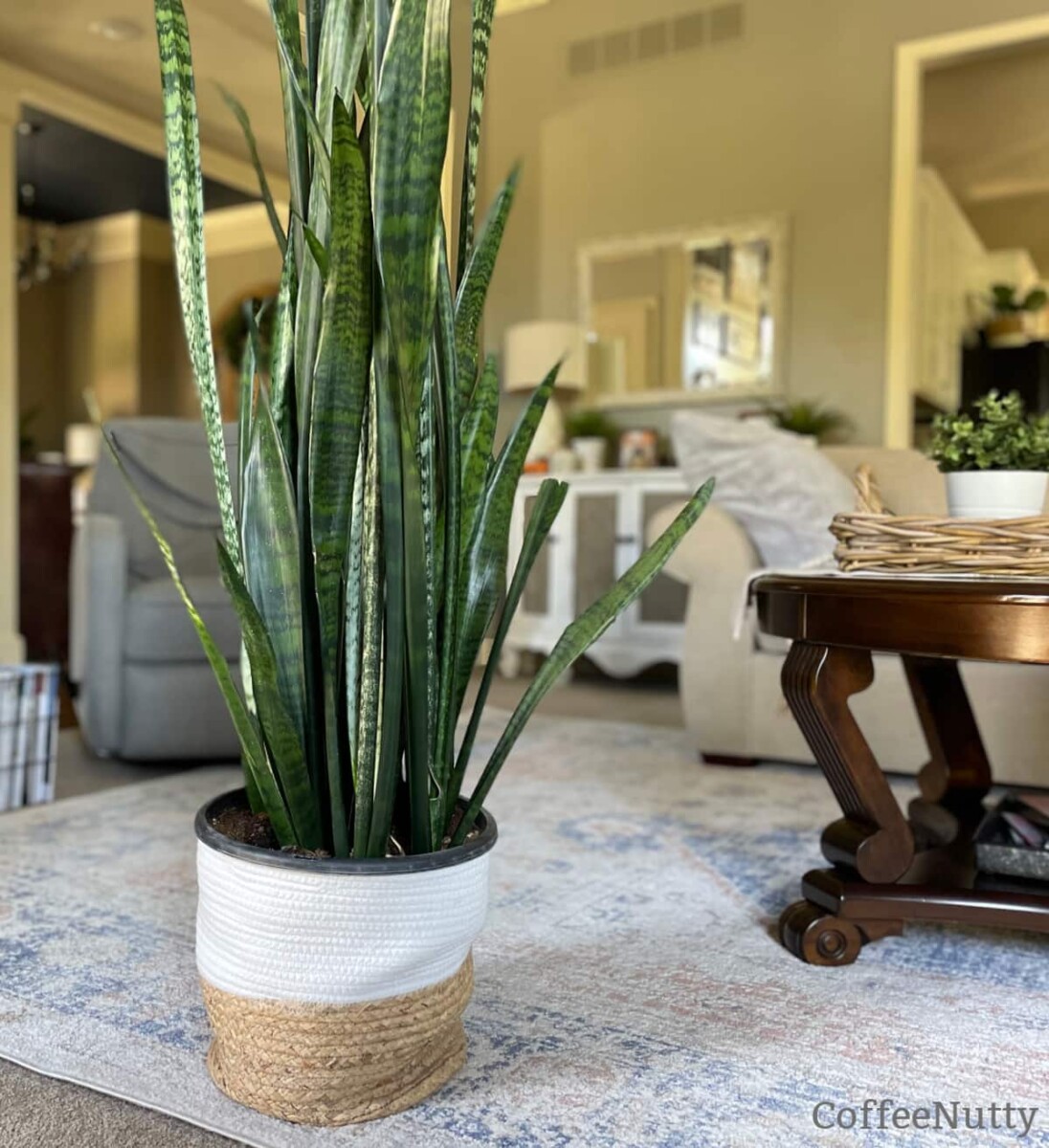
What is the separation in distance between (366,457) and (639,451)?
3.82 meters

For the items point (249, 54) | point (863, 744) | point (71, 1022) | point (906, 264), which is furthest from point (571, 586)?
point (71, 1022)

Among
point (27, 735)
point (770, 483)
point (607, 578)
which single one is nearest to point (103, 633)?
point (27, 735)

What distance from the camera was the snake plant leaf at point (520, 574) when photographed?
1062 millimetres

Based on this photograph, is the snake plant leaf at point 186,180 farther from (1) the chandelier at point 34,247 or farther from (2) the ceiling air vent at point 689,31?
(1) the chandelier at point 34,247

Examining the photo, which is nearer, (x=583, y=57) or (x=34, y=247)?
(x=583, y=57)

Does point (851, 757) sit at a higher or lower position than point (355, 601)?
lower

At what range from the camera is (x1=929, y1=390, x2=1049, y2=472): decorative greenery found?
4.78ft

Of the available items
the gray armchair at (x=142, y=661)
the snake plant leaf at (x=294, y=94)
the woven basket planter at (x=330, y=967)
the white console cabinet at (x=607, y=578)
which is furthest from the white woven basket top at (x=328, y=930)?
the white console cabinet at (x=607, y=578)

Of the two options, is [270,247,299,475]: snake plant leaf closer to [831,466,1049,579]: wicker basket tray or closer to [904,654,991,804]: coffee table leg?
[831,466,1049,579]: wicker basket tray

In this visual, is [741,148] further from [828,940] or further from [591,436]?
[828,940]

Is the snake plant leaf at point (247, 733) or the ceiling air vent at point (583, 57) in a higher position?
the ceiling air vent at point (583, 57)

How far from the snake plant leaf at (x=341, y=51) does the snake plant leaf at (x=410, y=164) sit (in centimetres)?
8

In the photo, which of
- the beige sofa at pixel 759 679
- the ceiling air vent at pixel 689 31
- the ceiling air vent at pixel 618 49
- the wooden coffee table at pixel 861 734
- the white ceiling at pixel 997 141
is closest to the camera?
the wooden coffee table at pixel 861 734

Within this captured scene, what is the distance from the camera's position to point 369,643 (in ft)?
3.16
